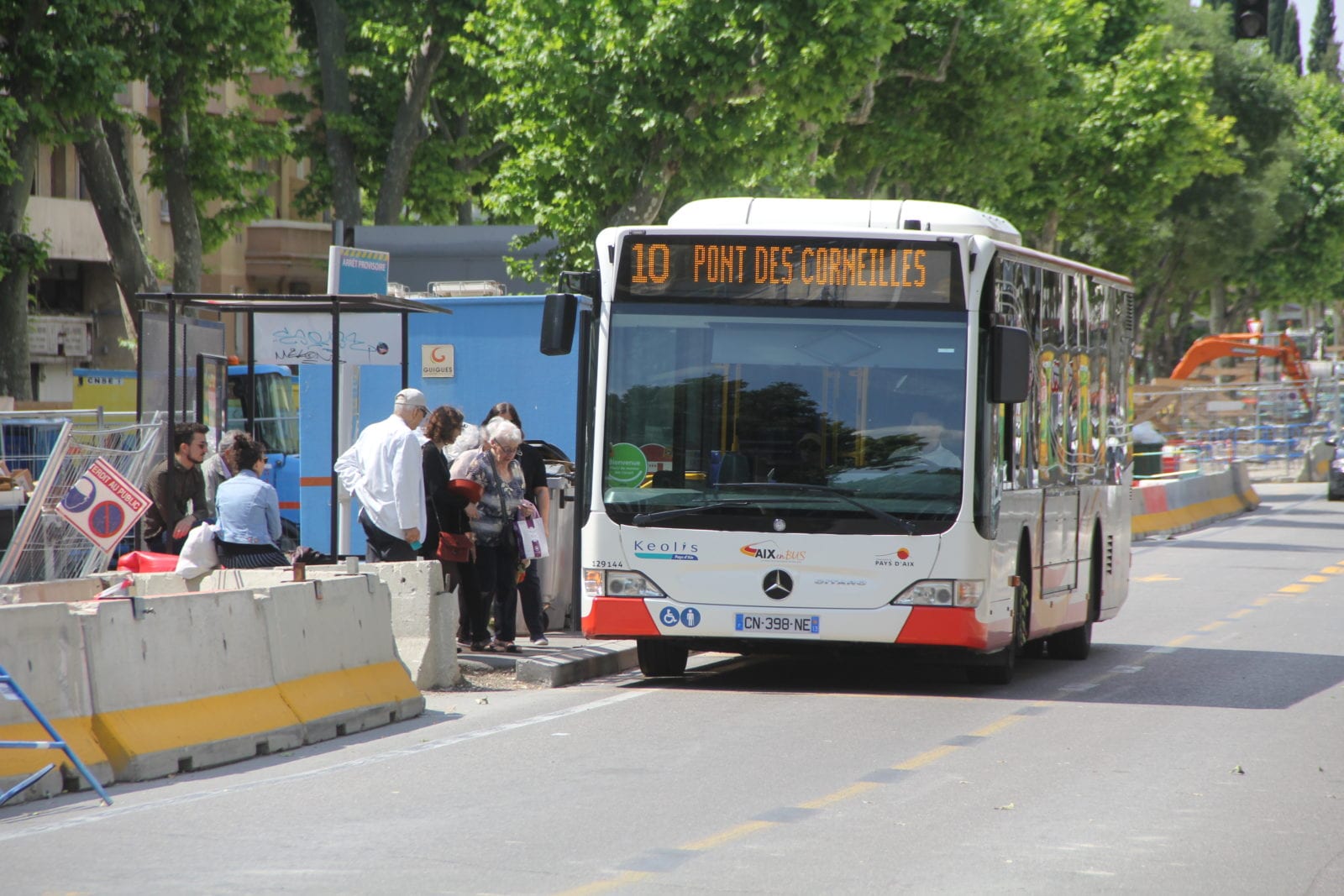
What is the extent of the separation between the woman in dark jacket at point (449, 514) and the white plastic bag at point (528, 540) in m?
0.33

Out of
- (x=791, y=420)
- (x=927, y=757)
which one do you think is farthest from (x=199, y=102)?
(x=927, y=757)

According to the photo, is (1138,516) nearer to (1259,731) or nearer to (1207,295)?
(1259,731)

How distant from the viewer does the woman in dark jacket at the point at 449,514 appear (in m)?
13.0

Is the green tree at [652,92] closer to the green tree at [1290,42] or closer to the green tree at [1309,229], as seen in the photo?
the green tree at [1309,229]

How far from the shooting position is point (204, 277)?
4528 cm

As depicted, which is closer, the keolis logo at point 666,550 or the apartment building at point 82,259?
the keolis logo at point 666,550

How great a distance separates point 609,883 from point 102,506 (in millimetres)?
7053

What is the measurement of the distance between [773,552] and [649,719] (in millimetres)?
1389

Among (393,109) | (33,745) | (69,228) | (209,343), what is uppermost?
(393,109)

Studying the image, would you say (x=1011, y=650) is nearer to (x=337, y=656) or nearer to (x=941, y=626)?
(x=941, y=626)

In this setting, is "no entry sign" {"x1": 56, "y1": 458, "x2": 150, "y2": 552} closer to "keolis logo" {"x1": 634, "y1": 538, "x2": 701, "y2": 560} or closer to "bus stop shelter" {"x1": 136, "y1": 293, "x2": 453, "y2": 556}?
"bus stop shelter" {"x1": 136, "y1": 293, "x2": 453, "y2": 556}

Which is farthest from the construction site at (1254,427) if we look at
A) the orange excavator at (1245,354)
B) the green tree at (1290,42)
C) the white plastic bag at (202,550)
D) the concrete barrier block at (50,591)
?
the green tree at (1290,42)

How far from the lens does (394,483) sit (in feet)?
41.0

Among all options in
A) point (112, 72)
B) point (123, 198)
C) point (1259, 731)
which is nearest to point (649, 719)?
point (1259, 731)
